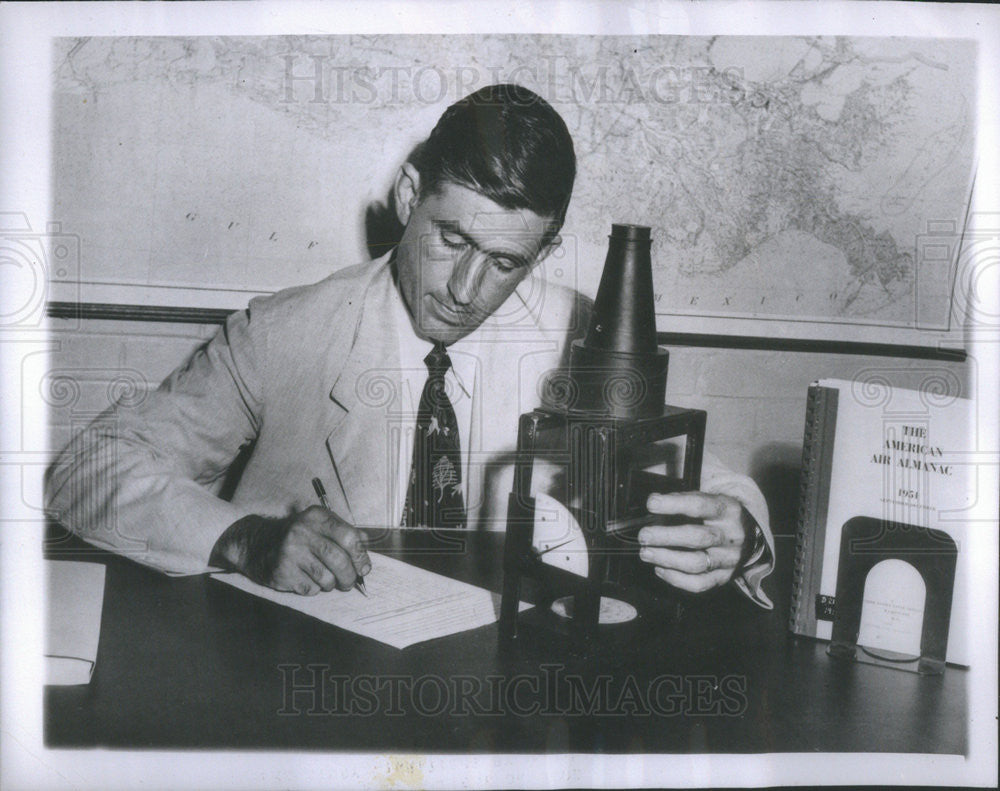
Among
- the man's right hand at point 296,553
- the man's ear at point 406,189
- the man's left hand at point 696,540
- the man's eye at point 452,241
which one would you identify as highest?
the man's ear at point 406,189

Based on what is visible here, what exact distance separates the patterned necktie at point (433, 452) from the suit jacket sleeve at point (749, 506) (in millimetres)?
387

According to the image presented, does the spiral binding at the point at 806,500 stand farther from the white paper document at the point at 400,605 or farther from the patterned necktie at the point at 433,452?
the patterned necktie at the point at 433,452

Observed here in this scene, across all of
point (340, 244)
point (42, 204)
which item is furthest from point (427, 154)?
point (42, 204)

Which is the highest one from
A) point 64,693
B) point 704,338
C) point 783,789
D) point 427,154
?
point 427,154

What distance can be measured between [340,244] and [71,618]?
0.64 metres

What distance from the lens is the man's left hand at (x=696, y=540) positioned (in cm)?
104

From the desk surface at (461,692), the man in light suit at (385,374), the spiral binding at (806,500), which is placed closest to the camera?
the desk surface at (461,692)

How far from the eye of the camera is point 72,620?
1.09 m

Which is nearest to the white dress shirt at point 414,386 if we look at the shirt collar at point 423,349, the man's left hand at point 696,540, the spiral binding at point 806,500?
the shirt collar at point 423,349

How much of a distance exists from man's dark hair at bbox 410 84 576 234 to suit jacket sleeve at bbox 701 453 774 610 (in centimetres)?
47

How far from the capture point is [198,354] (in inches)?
48.1

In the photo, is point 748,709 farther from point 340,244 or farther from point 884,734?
point 340,244

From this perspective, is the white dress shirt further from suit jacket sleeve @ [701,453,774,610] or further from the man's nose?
suit jacket sleeve @ [701,453,774,610]

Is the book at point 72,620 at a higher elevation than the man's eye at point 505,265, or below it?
below
